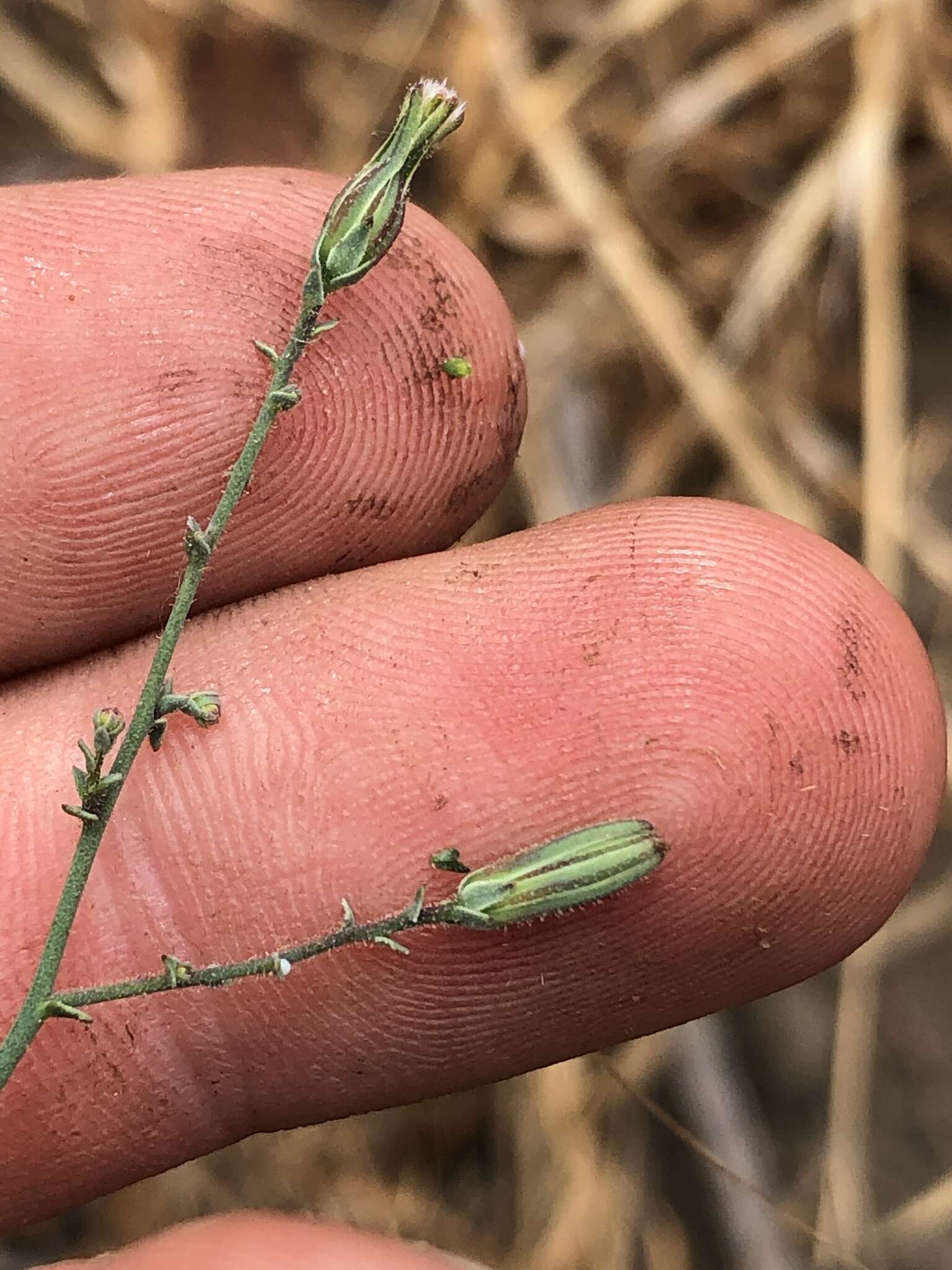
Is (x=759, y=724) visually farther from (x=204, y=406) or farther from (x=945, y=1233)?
(x=945, y=1233)

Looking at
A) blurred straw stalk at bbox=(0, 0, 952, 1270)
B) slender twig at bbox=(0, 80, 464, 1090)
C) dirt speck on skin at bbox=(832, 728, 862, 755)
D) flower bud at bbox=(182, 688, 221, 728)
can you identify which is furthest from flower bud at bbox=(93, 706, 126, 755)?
blurred straw stalk at bbox=(0, 0, 952, 1270)

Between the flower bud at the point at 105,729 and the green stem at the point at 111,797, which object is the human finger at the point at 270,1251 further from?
the flower bud at the point at 105,729

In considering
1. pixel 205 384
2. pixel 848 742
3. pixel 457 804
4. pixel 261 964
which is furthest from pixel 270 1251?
pixel 205 384

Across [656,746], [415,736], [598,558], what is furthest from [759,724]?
[415,736]

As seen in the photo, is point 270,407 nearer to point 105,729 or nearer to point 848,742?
point 105,729

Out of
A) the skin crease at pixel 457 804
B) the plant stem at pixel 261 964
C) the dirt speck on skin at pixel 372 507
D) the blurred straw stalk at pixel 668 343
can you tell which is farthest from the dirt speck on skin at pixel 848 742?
the blurred straw stalk at pixel 668 343

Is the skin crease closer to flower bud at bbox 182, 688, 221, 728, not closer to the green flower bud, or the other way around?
flower bud at bbox 182, 688, 221, 728

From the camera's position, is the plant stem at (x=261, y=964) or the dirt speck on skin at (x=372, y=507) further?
the dirt speck on skin at (x=372, y=507)

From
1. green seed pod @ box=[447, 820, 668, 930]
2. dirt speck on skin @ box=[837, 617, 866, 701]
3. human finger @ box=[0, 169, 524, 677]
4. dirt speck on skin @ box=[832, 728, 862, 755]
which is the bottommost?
green seed pod @ box=[447, 820, 668, 930]
